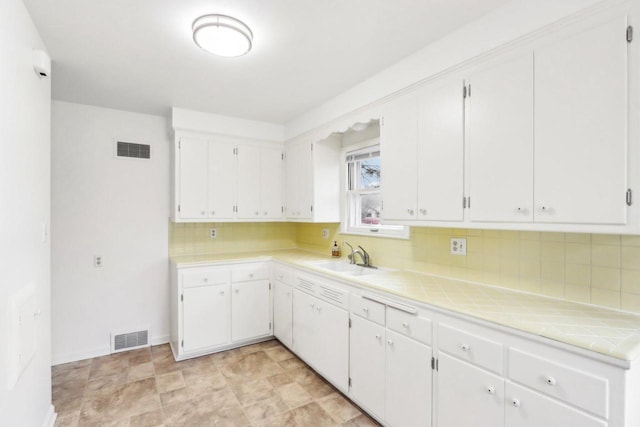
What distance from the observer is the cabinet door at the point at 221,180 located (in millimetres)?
3420

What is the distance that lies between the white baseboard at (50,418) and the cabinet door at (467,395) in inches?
98.0

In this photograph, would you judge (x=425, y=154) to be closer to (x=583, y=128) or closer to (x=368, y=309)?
(x=583, y=128)

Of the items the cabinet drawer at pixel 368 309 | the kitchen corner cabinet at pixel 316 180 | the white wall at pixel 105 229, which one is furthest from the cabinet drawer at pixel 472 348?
the white wall at pixel 105 229

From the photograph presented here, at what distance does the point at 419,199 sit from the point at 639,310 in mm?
1187

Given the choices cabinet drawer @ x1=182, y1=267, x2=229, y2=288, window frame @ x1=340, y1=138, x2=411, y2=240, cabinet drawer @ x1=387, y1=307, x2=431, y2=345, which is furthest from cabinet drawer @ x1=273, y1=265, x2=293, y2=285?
cabinet drawer @ x1=387, y1=307, x2=431, y2=345

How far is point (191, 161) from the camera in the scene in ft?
10.8

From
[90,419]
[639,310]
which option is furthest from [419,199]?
[90,419]

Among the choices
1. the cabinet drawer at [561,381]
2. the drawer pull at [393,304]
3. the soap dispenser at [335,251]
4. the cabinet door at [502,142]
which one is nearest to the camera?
the cabinet drawer at [561,381]

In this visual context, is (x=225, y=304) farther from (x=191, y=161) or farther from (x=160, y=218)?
(x=191, y=161)

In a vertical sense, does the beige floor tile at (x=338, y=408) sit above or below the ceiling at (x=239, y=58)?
below

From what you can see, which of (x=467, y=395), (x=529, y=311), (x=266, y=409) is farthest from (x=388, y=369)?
(x=266, y=409)

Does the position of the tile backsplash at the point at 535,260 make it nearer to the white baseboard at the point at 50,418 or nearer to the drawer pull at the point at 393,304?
the drawer pull at the point at 393,304

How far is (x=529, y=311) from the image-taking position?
4.99ft

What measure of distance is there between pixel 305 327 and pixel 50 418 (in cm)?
191
